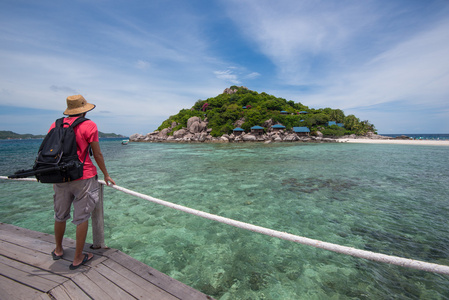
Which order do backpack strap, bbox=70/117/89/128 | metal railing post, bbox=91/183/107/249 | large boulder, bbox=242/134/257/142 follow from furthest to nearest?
1. large boulder, bbox=242/134/257/142
2. metal railing post, bbox=91/183/107/249
3. backpack strap, bbox=70/117/89/128

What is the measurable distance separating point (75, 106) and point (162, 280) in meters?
2.62

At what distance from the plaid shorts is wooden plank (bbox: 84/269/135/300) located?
0.67m

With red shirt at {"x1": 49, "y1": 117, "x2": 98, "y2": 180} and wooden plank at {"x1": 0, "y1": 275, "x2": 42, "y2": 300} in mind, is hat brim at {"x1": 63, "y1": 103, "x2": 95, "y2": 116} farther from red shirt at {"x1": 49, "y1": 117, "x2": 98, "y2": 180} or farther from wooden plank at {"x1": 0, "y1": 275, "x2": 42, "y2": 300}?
wooden plank at {"x1": 0, "y1": 275, "x2": 42, "y2": 300}

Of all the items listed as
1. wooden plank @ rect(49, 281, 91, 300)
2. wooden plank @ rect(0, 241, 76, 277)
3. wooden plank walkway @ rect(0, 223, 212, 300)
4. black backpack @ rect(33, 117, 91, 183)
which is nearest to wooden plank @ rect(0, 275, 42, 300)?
wooden plank walkway @ rect(0, 223, 212, 300)

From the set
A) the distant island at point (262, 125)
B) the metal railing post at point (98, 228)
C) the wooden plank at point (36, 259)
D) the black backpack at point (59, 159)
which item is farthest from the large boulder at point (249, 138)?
the black backpack at point (59, 159)

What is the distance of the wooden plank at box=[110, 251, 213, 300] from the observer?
80.9 inches

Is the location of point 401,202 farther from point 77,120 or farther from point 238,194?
point 77,120

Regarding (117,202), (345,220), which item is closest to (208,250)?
(345,220)

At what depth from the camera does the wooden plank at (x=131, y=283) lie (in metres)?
2.03

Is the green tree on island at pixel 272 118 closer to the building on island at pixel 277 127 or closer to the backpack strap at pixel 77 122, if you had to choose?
the building on island at pixel 277 127

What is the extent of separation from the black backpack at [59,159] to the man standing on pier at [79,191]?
116 millimetres

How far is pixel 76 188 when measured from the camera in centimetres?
243

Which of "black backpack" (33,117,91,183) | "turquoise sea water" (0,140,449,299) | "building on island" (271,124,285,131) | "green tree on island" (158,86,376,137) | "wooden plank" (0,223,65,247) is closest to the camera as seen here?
"black backpack" (33,117,91,183)

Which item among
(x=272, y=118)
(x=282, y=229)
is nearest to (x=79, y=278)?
(x=282, y=229)
